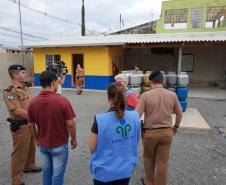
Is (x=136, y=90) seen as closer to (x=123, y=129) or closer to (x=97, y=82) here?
(x=123, y=129)

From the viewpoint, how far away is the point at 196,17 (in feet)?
71.3

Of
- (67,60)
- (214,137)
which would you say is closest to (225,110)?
(214,137)

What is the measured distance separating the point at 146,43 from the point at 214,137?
833cm

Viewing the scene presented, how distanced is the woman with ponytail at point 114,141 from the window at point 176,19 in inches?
838

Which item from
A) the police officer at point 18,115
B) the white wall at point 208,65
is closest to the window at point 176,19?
the white wall at point 208,65

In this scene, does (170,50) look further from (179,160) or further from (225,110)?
(179,160)

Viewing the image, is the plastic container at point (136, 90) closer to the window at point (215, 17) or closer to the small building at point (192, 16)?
the small building at point (192, 16)

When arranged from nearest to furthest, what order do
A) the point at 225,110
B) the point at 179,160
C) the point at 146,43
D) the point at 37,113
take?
1. the point at 37,113
2. the point at 179,160
3. the point at 225,110
4. the point at 146,43

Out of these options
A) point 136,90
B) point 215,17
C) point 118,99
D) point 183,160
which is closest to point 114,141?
point 118,99

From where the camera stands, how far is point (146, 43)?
13648mm

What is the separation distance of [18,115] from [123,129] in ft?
6.19

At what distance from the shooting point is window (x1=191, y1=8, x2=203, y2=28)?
70.6ft

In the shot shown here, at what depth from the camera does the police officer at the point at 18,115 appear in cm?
350

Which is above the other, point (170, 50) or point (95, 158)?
point (170, 50)
